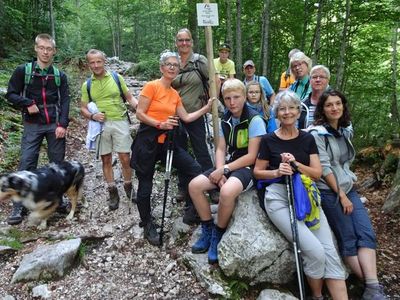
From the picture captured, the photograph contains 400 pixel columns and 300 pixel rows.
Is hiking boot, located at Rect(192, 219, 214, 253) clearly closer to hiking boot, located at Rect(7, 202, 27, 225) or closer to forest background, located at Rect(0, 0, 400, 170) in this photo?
hiking boot, located at Rect(7, 202, 27, 225)

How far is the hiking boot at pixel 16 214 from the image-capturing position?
5207 mm

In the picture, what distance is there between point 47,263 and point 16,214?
5.24ft

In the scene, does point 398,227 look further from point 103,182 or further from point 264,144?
point 103,182

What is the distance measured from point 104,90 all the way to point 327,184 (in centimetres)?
359

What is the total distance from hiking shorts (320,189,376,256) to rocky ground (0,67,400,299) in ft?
2.82

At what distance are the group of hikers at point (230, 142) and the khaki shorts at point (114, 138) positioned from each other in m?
0.02

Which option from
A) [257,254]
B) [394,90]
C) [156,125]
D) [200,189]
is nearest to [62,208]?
[156,125]

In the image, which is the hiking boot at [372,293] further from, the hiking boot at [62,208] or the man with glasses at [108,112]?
the hiking boot at [62,208]

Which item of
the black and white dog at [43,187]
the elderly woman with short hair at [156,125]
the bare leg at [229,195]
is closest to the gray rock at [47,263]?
the black and white dog at [43,187]

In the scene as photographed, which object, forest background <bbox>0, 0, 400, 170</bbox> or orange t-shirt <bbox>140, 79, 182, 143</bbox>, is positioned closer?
orange t-shirt <bbox>140, 79, 182, 143</bbox>

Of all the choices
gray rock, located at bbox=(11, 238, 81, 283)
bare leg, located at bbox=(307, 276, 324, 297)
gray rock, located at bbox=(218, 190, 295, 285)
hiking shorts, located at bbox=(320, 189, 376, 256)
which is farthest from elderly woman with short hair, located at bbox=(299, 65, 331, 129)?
gray rock, located at bbox=(11, 238, 81, 283)

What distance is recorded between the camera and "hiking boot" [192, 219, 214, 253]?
4.28m

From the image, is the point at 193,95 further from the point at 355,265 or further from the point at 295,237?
the point at 355,265

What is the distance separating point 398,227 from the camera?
206 inches
